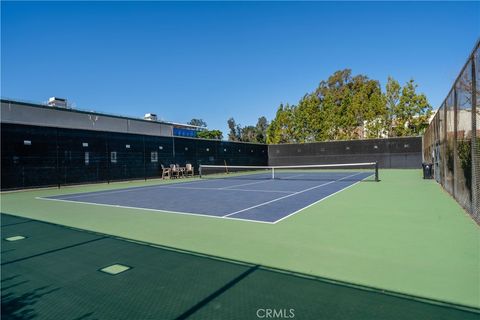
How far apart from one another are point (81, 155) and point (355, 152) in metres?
22.4

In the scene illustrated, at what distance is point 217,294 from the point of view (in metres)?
2.71

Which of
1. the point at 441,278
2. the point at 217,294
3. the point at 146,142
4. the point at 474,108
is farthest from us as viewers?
the point at 146,142

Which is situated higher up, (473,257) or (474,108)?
(474,108)

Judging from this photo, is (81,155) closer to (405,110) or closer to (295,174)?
(295,174)

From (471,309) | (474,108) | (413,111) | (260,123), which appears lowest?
(471,309)

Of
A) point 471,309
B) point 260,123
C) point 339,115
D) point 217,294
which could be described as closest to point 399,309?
point 471,309

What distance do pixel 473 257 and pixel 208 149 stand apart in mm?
21834

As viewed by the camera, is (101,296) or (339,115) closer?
(101,296)

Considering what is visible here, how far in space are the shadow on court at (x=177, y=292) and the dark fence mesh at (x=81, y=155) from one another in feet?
37.4

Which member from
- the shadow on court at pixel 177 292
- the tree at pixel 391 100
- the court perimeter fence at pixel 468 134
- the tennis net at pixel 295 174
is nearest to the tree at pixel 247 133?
the tree at pixel 391 100

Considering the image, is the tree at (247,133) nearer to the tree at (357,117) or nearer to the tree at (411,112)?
the tree at (357,117)

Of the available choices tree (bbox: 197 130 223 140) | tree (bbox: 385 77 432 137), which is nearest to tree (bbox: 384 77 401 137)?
tree (bbox: 385 77 432 137)

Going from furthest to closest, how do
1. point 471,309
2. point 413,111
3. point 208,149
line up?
point 413,111 → point 208,149 → point 471,309

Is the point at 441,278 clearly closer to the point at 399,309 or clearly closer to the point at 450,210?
the point at 399,309
